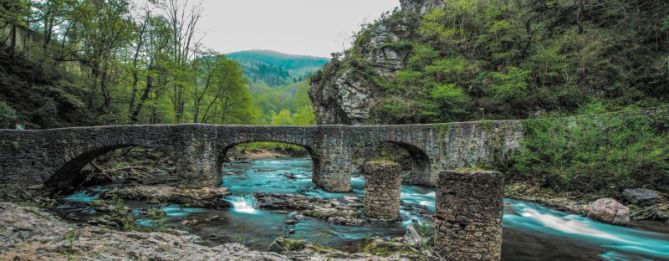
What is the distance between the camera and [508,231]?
9156mm

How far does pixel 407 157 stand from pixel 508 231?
35.0 feet

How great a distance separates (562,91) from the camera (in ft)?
60.9

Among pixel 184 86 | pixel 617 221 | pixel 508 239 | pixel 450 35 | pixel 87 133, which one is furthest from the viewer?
pixel 450 35

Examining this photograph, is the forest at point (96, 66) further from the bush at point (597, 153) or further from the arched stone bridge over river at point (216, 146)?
the bush at point (597, 153)

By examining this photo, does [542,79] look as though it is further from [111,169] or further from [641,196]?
[111,169]

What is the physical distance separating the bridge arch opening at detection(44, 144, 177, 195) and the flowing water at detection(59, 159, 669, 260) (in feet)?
3.53

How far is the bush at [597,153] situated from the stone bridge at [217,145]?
1.25m

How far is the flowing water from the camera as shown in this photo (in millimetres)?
7496

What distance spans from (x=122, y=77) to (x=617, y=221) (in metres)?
24.8

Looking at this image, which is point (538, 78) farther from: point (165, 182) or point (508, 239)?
point (165, 182)

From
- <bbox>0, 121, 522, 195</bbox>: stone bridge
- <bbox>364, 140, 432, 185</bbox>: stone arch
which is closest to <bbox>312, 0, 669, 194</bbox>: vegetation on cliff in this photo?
<bbox>0, 121, 522, 195</bbox>: stone bridge

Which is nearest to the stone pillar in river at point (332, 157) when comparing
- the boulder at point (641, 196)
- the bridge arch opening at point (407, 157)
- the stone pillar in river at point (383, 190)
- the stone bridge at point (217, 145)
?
the stone bridge at point (217, 145)

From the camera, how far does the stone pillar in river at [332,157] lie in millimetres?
14422

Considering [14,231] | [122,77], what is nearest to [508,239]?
[14,231]
